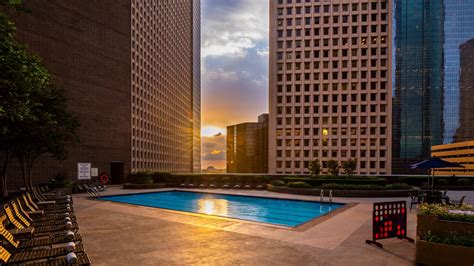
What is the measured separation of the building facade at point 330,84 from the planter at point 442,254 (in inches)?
2679

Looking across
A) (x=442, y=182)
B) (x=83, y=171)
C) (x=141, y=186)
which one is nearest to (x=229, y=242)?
(x=141, y=186)

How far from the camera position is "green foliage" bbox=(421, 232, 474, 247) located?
6.82m

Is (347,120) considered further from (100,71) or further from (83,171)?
(83,171)

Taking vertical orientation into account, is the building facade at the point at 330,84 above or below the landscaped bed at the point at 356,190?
above

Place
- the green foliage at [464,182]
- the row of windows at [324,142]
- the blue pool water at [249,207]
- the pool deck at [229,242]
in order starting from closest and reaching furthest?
the pool deck at [229,242] < the blue pool water at [249,207] < the green foliage at [464,182] < the row of windows at [324,142]

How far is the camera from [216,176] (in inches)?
1340

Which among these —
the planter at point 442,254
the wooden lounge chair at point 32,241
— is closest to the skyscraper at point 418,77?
the planter at point 442,254

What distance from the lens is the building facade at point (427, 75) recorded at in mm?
118312

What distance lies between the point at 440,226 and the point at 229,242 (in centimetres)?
565

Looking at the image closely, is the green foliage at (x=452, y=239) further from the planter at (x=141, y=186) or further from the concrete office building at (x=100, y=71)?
the concrete office building at (x=100, y=71)

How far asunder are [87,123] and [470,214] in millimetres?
35374

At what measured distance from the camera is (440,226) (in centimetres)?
757

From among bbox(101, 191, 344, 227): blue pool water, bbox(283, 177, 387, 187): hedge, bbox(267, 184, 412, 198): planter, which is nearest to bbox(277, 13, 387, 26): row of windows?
bbox(283, 177, 387, 187): hedge

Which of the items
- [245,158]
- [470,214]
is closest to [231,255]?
[470,214]
